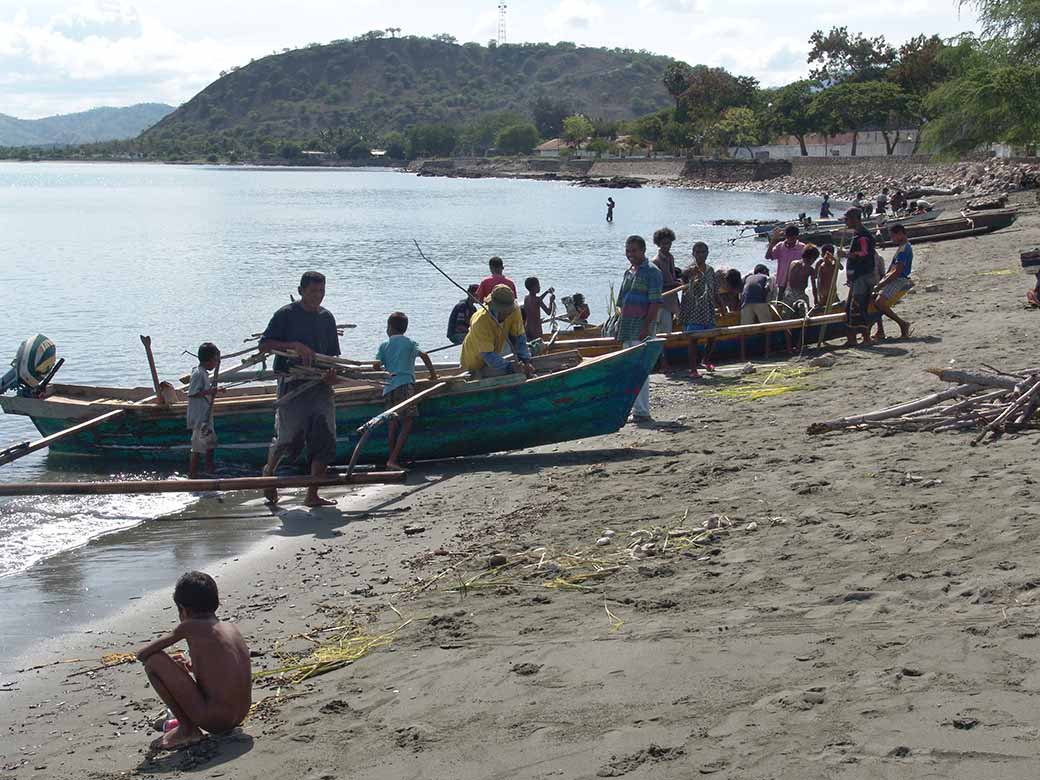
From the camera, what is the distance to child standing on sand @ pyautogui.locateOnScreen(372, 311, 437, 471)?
10.5 meters

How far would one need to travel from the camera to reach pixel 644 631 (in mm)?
5562


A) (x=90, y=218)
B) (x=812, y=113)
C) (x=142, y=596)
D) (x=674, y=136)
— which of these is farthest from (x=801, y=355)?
(x=674, y=136)

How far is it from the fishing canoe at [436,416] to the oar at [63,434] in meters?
0.17

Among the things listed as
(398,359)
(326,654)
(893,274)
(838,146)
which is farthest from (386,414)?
(838,146)

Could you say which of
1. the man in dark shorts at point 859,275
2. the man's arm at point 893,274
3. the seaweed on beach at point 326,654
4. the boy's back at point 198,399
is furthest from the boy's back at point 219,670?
the man's arm at point 893,274

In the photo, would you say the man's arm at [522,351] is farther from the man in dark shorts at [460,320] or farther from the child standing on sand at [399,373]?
the man in dark shorts at [460,320]

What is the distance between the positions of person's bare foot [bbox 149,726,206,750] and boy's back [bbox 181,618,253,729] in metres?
0.11

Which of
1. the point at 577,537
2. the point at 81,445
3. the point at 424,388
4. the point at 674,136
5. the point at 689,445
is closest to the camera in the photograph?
the point at 577,537

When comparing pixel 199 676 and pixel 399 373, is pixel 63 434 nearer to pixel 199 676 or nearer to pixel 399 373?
pixel 399 373

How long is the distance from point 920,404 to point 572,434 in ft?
10.2

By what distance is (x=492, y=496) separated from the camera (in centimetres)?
946

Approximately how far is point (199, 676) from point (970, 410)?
6026 mm

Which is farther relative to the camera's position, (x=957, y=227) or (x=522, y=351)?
(x=957, y=227)

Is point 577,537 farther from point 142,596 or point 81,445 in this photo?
point 81,445
